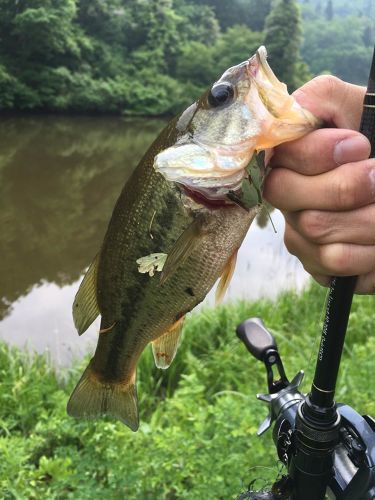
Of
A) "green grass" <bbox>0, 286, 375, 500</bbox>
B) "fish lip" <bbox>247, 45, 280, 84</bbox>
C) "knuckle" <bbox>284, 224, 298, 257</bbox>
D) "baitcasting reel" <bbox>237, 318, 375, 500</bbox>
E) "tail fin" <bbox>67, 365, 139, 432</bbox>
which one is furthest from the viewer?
"green grass" <bbox>0, 286, 375, 500</bbox>

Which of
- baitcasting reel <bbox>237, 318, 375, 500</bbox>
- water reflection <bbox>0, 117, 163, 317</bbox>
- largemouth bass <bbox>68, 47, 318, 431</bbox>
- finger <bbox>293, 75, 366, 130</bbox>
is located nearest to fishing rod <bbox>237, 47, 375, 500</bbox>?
baitcasting reel <bbox>237, 318, 375, 500</bbox>

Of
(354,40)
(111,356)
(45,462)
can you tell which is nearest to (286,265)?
(45,462)

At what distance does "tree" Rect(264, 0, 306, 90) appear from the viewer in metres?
34.3

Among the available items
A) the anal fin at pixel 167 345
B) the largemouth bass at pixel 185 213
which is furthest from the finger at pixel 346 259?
the anal fin at pixel 167 345

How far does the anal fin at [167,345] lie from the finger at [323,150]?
664 millimetres

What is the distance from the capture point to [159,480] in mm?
2826

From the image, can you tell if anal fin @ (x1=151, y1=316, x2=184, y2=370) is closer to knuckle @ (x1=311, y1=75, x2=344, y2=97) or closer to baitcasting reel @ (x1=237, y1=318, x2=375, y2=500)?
baitcasting reel @ (x1=237, y1=318, x2=375, y2=500)

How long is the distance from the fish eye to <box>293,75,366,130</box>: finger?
20cm

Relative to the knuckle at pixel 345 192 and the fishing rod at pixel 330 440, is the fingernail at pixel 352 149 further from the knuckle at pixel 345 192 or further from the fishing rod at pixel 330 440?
the fishing rod at pixel 330 440

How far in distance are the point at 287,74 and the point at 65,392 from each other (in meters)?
33.4

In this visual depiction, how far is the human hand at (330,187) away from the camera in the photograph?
1.21 metres

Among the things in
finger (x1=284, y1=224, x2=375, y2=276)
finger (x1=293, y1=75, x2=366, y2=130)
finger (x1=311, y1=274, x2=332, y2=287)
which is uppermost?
finger (x1=293, y1=75, x2=366, y2=130)

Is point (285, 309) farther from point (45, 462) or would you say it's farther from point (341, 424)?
point (341, 424)

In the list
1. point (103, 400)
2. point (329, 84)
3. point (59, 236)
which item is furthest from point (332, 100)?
point (59, 236)
